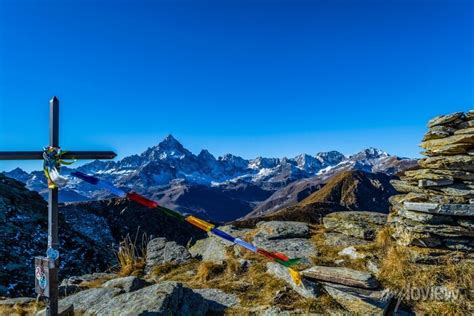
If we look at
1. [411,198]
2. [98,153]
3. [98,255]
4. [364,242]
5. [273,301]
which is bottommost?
[98,255]

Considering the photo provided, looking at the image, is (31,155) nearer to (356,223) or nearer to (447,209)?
(447,209)

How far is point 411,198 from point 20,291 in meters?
17.7

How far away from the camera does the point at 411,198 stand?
1098 cm

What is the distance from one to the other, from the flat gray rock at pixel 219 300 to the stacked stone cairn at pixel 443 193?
5.21m

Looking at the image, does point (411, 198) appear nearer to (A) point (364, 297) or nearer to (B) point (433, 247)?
(B) point (433, 247)

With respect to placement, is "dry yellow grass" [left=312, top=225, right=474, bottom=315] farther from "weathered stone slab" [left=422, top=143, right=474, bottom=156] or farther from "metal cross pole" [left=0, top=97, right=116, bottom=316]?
"metal cross pole" [left=0, top=97, right=116, bottom=316]

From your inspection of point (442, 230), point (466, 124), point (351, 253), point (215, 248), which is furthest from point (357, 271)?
point (215, 248)

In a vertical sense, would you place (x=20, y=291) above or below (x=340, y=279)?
below

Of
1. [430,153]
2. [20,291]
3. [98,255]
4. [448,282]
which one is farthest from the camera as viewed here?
[98,255]

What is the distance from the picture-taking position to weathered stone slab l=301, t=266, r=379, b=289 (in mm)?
8766

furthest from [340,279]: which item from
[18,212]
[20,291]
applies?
[18,212]

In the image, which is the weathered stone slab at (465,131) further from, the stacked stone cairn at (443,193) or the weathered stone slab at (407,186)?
the weathered stone slab at (407,186)

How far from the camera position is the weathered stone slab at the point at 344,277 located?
28.8ft

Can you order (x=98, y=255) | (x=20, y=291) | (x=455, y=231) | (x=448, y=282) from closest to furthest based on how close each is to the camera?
(x=448, y=282) < (x=455, y=231) < (x=20, y=291) < (x=98, y=255)
